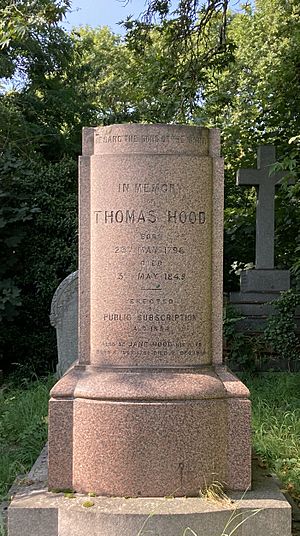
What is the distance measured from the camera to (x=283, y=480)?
4.77 meters

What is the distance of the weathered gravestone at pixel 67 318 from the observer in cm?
816

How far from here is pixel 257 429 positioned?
226 inches

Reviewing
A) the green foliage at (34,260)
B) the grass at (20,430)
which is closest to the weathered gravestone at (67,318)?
the grass at (20,430)

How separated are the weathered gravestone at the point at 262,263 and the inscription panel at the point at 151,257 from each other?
5730mm

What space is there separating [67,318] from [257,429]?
313 centimetres

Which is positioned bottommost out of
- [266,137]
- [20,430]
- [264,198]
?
[20,430]

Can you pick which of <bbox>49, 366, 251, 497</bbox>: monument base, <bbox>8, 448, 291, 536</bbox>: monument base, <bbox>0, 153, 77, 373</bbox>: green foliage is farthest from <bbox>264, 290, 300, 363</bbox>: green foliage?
<bbox>8, 448, 291, 536</bbox>: monument base

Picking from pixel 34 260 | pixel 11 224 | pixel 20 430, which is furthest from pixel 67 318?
pixel 20 430

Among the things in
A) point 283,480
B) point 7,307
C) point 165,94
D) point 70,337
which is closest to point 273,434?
point 283,480

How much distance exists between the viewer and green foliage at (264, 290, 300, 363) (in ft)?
29.6

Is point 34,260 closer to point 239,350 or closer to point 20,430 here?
point 239,350

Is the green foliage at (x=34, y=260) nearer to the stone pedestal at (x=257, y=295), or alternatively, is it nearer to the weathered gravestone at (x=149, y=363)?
the stone pedestal at (x=257, y=295)

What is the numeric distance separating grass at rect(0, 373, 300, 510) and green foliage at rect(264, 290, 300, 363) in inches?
36.0

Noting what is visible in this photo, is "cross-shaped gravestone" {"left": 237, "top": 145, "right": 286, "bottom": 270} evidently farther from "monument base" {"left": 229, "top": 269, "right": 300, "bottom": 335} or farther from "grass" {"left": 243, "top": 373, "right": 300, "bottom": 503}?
"grass" {"left": 243, "top": 373, "right": 300, "bottom": 503}
